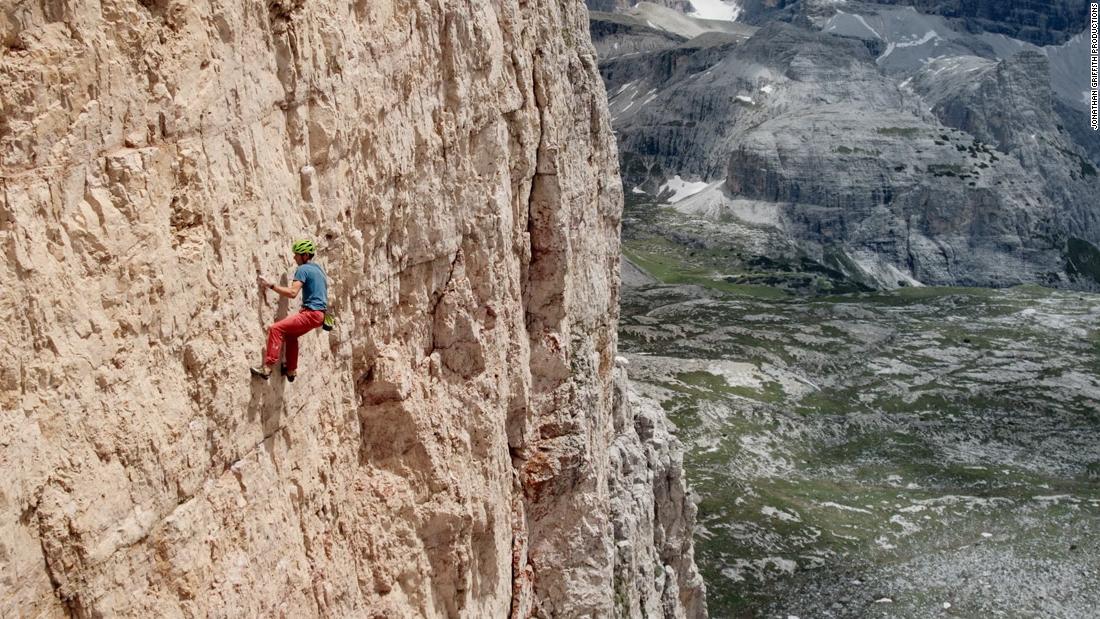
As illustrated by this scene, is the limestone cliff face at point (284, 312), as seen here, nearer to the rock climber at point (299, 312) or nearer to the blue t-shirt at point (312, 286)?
the rock climber at point (299, 312)

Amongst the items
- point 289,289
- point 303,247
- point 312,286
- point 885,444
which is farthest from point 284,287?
point 885,444

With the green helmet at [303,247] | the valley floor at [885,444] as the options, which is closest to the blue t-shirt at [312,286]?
the green helmet at [303,247]

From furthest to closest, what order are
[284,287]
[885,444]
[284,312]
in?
1. [885,444]
2. [284,312]
3. [284,287]

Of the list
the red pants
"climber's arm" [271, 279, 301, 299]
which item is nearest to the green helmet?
"climber's arm" [271, 279, 301, 299]

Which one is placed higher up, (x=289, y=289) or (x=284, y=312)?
(x=289, y=289)

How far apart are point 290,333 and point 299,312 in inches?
14.3

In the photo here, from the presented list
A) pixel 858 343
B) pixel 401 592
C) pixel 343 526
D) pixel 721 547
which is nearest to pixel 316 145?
pixel 343 526

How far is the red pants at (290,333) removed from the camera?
1412 centimetres

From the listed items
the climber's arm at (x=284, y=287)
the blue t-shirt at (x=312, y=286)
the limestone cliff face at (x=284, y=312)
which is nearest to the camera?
the limestone cliff face at (x=284, y=312)

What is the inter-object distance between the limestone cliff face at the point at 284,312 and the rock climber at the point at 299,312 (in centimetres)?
23

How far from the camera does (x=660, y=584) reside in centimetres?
4206

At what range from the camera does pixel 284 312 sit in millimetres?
14781

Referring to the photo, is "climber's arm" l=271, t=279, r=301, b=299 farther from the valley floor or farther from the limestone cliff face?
the valley floor

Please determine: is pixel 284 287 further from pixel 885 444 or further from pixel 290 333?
pixel 885 444
